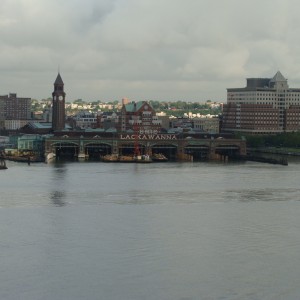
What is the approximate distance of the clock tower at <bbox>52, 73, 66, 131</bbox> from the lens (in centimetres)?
7412

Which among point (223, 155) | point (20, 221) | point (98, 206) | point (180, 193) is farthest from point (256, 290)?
point (223, 155)

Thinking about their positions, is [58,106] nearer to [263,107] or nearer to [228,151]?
[228,151]

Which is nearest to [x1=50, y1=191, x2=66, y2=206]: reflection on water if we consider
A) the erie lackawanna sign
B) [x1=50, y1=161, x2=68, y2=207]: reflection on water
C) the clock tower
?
[x1=50, y1=161, x2=68, y2=207]: reflection on water

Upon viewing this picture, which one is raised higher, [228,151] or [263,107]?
[263,107]

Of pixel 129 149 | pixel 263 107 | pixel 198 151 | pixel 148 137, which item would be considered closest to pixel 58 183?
pixel 148 137

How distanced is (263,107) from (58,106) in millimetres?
21573

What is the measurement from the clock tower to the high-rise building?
773 inches

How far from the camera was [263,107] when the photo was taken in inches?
3364

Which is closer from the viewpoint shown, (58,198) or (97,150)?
(58,198)

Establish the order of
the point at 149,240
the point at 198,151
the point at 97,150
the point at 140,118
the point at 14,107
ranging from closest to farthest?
the point at 149,240
the point at 198,151
the point at 97,150
the point at 140,118
the point at 14,107

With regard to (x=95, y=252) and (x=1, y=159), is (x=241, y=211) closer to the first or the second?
(x=95, y=252)

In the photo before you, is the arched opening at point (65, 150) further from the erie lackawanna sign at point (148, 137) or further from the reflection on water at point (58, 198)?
the reflection on water at point (58, 198)

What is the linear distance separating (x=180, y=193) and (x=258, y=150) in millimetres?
38303

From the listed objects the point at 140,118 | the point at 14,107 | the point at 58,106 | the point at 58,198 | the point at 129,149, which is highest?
the point at 14,107
